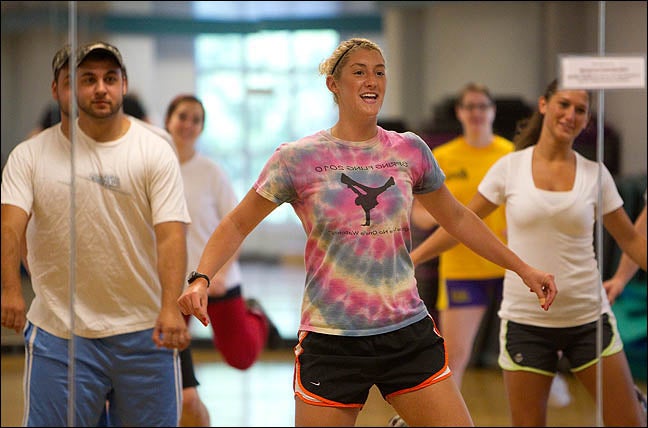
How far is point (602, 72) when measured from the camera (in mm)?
4125

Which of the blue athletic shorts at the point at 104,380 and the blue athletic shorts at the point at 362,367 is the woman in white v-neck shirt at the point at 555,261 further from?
the blue athletic shorts at the point at 104,380

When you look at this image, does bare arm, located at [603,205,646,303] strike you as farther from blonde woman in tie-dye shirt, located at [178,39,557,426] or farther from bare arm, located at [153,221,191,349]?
bare arm, located at [153,221,191,349]

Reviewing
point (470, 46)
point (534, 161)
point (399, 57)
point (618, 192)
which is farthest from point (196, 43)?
point (618, 192)

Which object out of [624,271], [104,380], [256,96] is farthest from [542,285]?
[256,96]

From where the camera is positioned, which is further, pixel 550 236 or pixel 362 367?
pixel 550 236

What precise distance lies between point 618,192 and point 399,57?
1025 mm

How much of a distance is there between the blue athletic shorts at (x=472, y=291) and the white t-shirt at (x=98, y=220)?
1.23 meters

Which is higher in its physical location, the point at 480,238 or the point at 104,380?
the point at 480,238

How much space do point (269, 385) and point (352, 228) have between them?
6.17ft

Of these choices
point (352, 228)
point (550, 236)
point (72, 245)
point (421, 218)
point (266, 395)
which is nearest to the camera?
point (352, 228)

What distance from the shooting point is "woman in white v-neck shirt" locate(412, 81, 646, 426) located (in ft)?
12.3

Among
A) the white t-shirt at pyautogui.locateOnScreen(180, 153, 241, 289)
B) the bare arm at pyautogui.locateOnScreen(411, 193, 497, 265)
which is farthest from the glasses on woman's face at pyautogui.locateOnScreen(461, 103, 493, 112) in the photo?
the white t-shirt at pyautogui.locateOnScreen(180, 153, 241, 289)

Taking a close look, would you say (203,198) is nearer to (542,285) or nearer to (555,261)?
(555,261)

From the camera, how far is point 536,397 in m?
3.84
